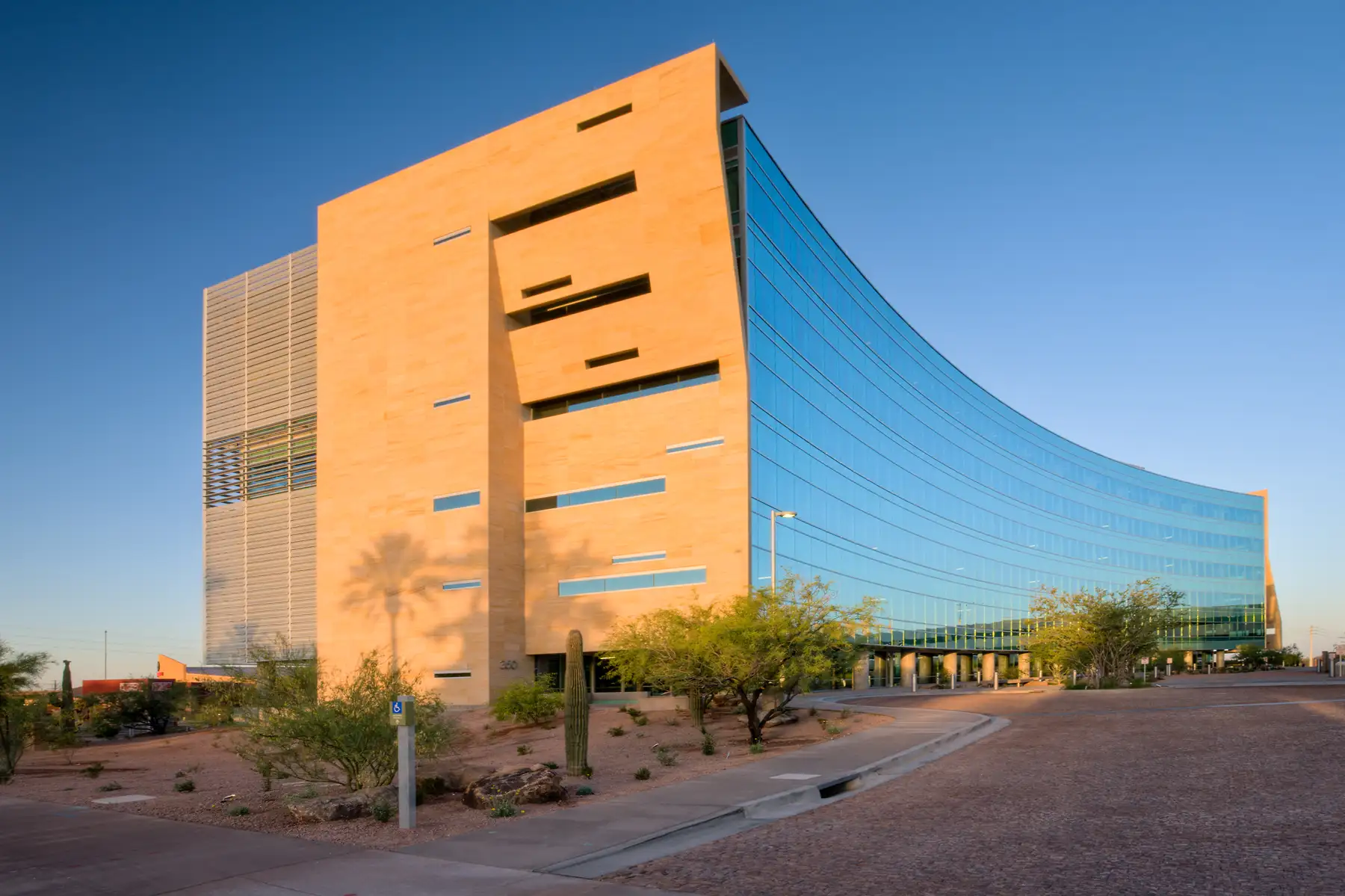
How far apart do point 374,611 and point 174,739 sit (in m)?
11.3

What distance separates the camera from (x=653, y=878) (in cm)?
1055

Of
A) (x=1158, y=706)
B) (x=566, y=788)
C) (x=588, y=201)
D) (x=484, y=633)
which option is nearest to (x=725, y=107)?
(x=588, y=201)

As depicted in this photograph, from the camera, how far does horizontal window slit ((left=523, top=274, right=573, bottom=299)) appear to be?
4565 centimetres

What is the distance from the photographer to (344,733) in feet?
53.8

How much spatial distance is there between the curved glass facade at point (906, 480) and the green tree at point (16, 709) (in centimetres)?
2556

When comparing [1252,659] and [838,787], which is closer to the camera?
[838,787]

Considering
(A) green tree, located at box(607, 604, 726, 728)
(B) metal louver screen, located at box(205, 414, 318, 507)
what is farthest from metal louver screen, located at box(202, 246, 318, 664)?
(A) green tree, located at box(607, 604, 726, 728)

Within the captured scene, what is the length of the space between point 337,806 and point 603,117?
35.4 meters

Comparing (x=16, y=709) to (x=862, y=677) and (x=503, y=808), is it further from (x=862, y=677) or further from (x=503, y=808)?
(x=862, y=677)

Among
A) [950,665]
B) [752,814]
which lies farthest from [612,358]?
[950,665]

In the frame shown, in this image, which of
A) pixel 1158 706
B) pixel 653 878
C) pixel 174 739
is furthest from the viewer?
pixel 174 739

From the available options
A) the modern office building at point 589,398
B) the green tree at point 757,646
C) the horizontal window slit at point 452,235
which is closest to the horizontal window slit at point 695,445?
the modern office building at point 589,398

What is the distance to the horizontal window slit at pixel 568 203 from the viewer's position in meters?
44.1

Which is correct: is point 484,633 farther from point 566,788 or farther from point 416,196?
point 566,788
